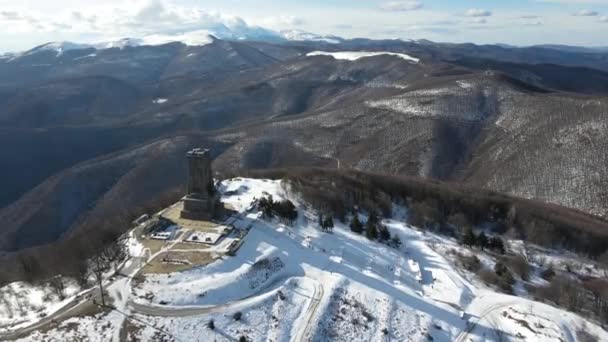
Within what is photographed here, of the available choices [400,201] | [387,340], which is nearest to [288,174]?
[400,201]

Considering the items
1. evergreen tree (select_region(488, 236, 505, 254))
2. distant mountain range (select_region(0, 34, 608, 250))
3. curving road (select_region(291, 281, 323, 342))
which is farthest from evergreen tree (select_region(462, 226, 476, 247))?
distant mountain range (select_region(0, 34, 608, 250))

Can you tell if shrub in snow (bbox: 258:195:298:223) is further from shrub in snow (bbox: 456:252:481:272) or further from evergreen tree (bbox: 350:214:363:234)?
shrub in snow (bbox: 456:252:481:272)

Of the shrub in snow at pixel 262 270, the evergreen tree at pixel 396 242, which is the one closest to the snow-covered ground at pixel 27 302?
the shrub in snow at pixel 262 270

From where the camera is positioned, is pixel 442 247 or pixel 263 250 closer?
pixel 263 250

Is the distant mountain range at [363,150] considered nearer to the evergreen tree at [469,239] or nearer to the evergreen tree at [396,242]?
the evergreen tree at [469,239]

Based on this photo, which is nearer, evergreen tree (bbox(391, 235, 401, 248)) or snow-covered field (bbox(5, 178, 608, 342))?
snow-covered field (bbox(5, 178, 608, 342))

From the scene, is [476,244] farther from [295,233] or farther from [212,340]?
[212,340]

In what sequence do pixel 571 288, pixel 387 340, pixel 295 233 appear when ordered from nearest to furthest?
1. pixel 387 340
2. pixel 571 288
3. pixel 295 233
